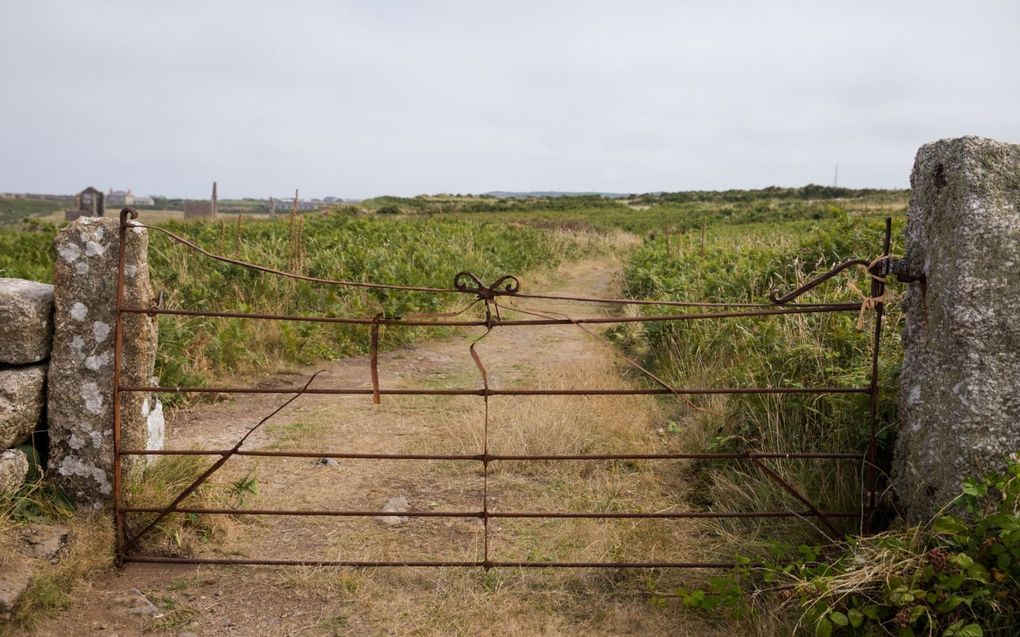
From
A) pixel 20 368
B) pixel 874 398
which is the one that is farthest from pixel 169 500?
pixel 874 398

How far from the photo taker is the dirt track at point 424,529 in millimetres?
3561

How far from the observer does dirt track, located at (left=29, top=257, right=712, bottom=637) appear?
3.56m

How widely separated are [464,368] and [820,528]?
4.99 metres

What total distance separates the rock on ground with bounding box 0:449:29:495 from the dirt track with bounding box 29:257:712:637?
60 cm

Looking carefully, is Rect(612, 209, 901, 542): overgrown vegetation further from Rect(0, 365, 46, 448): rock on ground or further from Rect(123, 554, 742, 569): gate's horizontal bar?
Rect(0, 365, 46, 448): rock on ground

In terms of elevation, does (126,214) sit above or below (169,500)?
above

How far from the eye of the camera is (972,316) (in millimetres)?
3008

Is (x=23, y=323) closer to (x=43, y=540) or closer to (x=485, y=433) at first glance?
(x=43, y=540)

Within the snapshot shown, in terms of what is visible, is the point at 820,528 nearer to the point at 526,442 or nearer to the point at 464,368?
the point at 526,442

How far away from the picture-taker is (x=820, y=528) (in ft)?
12.4

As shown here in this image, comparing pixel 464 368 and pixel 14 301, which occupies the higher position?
pixel 14 301

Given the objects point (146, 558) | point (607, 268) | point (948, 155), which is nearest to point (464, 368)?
point (146, 558)

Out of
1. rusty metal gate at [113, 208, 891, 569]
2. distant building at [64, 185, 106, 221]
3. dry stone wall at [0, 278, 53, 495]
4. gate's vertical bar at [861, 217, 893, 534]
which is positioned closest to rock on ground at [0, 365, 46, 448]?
dry stone wall at [0, 278, 53, 495]

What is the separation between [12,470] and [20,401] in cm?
32
